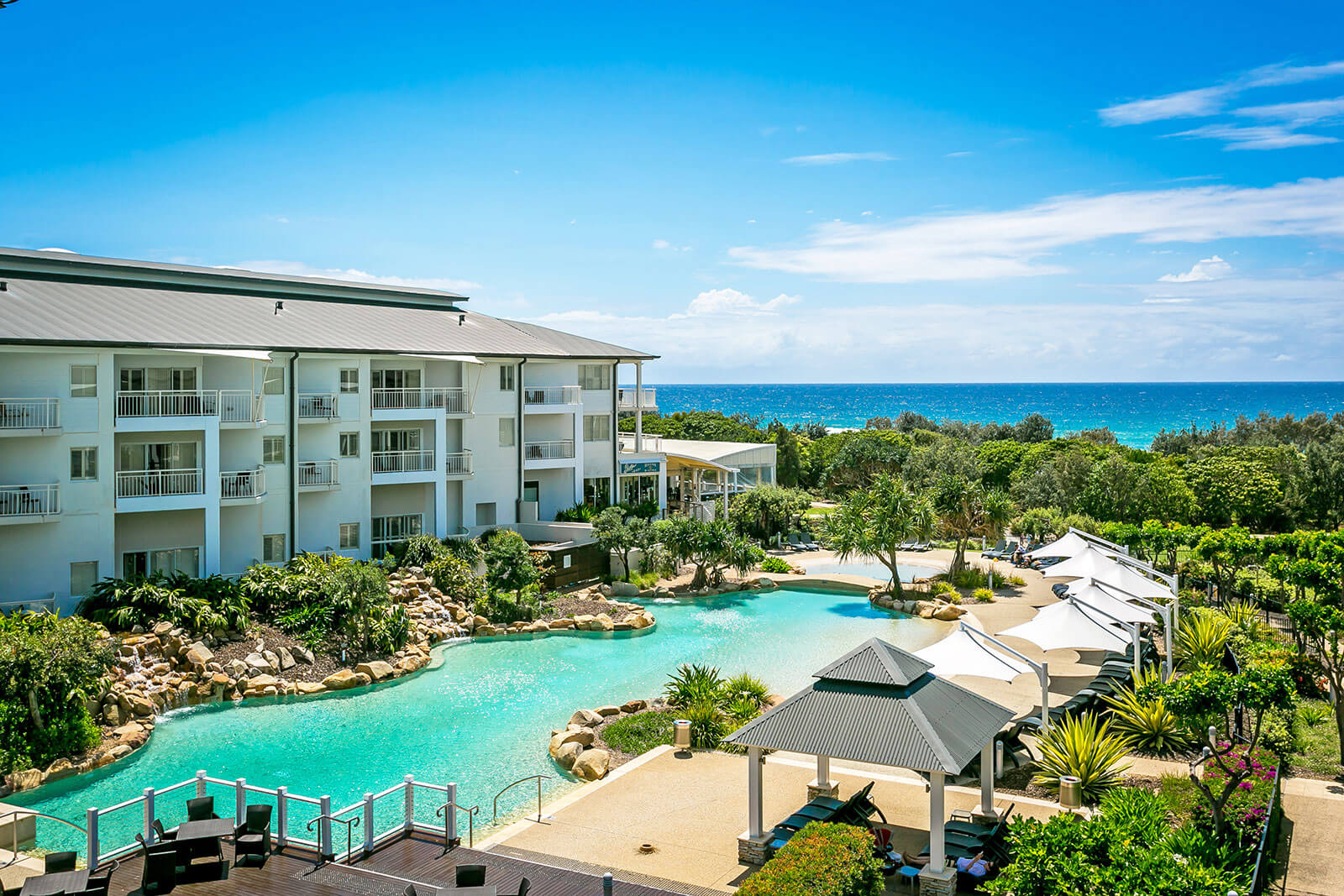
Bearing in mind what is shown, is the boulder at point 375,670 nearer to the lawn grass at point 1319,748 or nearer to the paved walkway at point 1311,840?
the paved walkway at point 1311,840

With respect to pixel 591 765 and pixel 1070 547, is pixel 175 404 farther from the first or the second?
pixel 1070 547

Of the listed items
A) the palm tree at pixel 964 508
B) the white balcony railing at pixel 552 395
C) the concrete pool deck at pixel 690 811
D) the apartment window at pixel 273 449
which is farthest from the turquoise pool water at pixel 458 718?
the white balcony railing at pixel 552 395

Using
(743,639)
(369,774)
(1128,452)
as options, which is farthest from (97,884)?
(1128,452)

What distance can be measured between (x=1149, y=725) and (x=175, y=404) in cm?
2567

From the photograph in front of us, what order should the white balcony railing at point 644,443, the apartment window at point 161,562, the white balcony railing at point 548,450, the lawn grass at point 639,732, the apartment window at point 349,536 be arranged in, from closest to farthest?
the lawn grass at point 639,732 → the apartment window at point 161,562 → the apartment window at point 349,536 → the white balcony railing at point 548,450 → the white balcony railing at point 644,443

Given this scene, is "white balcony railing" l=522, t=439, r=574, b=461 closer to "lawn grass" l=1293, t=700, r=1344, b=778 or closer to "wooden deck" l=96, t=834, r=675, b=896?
"wooden deck" l=96, t=834, r=675, b=896

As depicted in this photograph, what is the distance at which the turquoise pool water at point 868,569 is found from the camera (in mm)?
38000

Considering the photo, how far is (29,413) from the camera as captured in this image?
2598 centimetres

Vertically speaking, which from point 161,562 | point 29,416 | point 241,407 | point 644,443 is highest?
point 241,407

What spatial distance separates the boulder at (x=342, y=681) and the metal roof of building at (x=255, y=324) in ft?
35.4

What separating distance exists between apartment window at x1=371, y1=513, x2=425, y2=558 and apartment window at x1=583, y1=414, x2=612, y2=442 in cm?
914

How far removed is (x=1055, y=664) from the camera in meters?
24.7

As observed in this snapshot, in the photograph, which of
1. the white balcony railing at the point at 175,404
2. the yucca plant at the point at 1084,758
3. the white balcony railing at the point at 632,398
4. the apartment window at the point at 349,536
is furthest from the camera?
the white balcony railing at the point at 632,398

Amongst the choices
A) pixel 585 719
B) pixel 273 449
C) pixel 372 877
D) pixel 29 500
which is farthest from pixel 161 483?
pixel 372 877
